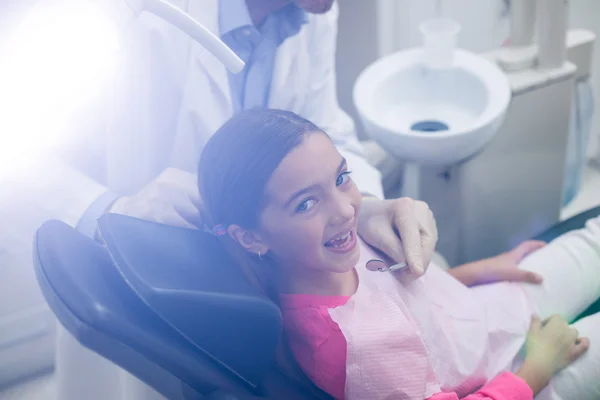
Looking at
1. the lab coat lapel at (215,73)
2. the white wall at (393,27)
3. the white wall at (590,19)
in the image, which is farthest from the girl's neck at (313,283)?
the white wall at (590,19)

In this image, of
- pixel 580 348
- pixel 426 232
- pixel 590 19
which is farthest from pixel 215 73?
pixel 590 19

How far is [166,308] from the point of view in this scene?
592 millimetres

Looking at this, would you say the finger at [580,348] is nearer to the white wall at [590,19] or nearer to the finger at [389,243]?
the finger at [389,243]

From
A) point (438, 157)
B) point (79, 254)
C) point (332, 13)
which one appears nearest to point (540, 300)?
point (438, 157)

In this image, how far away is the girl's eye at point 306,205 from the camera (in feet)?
2.12

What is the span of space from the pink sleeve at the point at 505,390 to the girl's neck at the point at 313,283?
0.58 ft

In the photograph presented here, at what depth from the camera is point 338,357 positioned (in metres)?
0.71

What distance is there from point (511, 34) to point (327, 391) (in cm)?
95

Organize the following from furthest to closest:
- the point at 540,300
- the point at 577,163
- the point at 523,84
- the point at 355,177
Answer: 1. the point at 577,163
2. the point at 523,84
3. the point at 540,300
4. the point at 355,177

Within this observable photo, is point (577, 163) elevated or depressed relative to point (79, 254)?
depressed

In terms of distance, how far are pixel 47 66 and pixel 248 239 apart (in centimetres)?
27

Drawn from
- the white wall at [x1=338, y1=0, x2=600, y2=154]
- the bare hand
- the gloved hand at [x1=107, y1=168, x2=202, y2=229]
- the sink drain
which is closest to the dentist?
the gloved hand at [x1=107, y1=168, x2=202, y2=229]

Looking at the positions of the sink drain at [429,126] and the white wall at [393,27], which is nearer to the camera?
the sink drain at [429,126]

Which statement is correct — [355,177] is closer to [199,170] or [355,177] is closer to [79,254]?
[199,170]
